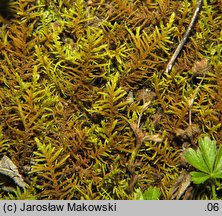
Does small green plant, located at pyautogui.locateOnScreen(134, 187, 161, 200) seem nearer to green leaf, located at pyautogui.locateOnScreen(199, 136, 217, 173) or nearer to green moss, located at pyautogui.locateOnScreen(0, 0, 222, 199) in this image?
green moss, located at pyautogui.locateOnScreen(0, 0, 222, 199)

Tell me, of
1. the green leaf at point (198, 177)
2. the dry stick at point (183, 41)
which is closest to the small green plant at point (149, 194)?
the green leaf at point (198, 177)

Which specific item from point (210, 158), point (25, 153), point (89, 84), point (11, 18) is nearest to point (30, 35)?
point (11, 18)

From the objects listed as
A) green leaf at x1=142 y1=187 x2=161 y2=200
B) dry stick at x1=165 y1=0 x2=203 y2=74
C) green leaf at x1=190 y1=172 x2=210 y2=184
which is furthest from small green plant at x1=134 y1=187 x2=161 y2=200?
dry stick at x1=165 y1=0 x2=203 y2=74

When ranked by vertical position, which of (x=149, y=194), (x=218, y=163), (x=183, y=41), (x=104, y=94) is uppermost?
(x=183, y=41)

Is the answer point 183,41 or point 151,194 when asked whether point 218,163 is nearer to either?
point 151,194

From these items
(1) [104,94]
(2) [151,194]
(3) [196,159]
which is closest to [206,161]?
(3) [196,159]

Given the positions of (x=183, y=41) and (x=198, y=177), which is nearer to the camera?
(x=198, y=177)
